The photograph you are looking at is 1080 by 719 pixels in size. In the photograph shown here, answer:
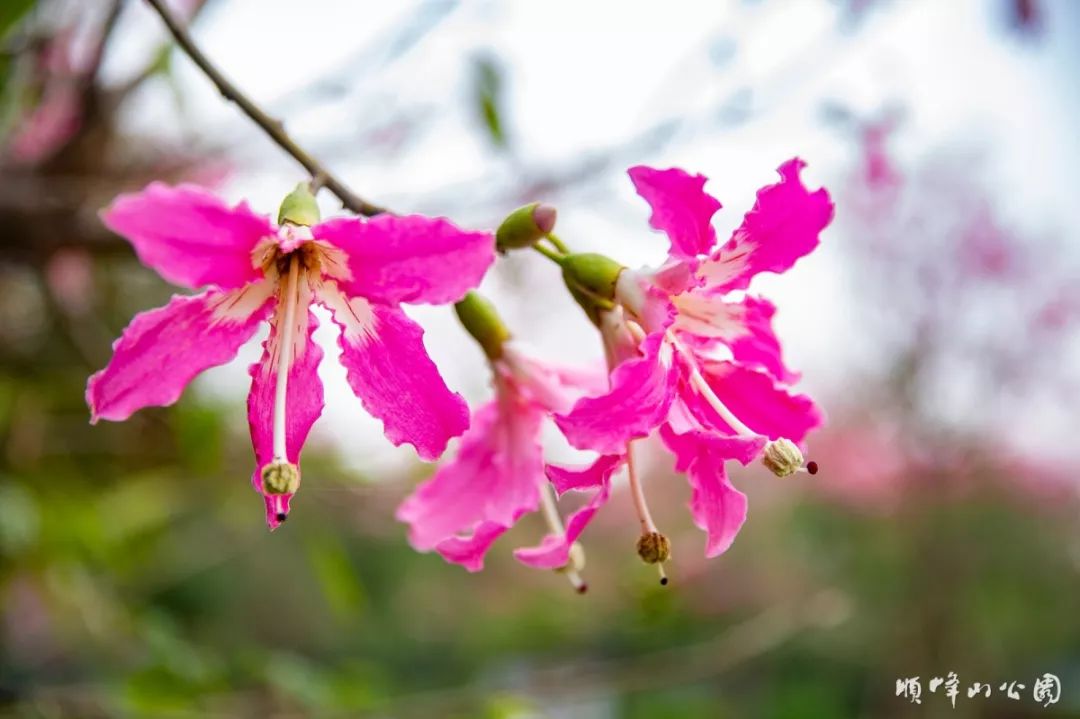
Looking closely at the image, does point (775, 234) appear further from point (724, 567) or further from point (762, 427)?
point (724, 567)

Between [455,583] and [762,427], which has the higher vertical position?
[455,583]

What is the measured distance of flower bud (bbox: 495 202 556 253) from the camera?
381 mm

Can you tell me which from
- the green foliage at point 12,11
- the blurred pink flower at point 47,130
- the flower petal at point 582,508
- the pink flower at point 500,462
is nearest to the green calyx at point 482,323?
the pink flower at point 500,462

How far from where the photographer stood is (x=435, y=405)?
0.38m

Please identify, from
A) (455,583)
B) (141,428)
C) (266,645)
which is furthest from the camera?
(455,583)

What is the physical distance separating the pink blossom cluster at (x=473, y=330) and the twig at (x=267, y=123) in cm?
2

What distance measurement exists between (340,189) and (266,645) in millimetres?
4578

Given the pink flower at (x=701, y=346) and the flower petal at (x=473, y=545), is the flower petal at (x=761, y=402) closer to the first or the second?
the pink flower at (x=701, y=346)

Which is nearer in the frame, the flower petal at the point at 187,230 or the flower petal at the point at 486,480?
the flower petal at the point at 187,230

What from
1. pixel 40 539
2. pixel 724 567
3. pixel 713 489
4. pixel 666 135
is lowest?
pixel 713 489

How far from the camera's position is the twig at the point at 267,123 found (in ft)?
1.30

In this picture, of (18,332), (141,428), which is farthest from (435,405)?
Result: (18,332)

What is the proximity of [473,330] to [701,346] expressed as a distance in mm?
130

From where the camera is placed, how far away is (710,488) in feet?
1.35
